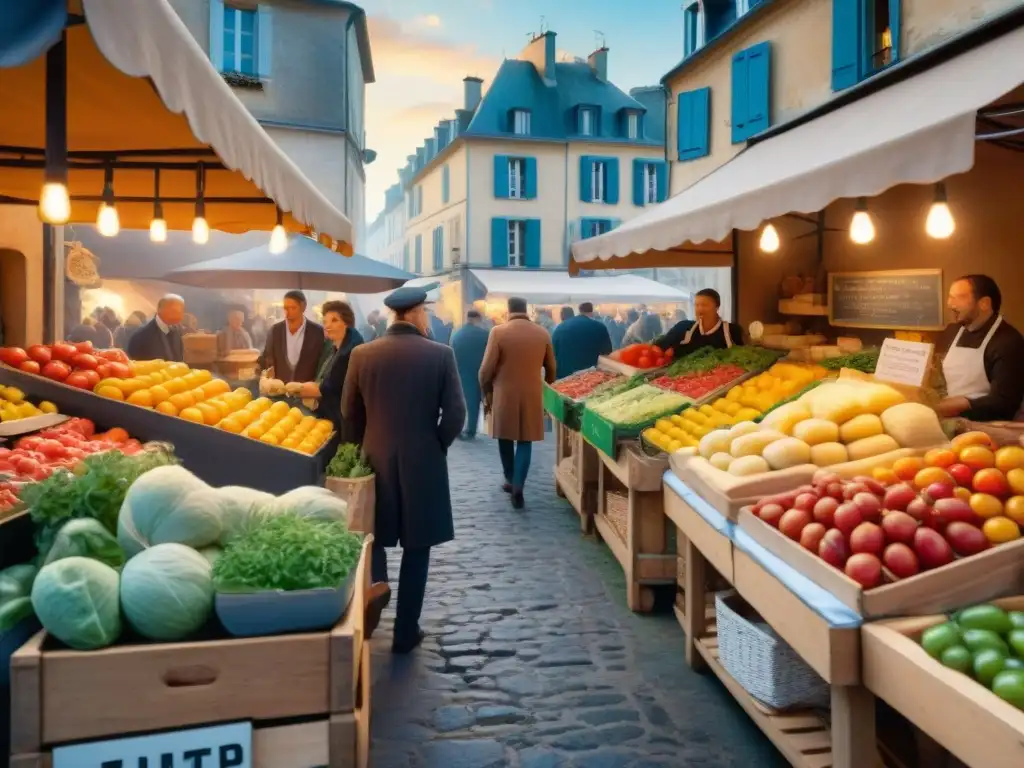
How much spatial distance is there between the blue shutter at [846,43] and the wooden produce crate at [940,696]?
1054cm

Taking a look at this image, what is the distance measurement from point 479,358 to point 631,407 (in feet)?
19.6

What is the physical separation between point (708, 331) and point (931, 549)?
5202 millimetres

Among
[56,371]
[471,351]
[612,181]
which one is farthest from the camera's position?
[612,181]

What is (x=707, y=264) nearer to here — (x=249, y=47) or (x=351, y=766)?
(x=351, y=766)

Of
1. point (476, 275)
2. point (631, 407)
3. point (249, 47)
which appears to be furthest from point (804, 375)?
point (476, 275)

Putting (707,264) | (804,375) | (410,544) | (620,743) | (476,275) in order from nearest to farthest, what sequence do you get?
(620,743) → (410,544) → (804,375) → (707,264) → (476,275)

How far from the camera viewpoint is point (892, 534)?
2.89 metres

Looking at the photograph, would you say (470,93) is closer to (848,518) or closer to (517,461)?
(517,461)

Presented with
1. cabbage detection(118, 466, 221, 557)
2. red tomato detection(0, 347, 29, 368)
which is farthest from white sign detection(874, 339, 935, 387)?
red tomato detection(0, 347, 29, 368)

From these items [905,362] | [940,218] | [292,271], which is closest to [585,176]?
[292,271]

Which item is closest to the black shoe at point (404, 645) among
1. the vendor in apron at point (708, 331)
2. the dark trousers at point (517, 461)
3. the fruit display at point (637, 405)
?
the fruit display at point (637, 405)

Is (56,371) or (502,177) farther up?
(502,177)

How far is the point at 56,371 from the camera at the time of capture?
4816 mm

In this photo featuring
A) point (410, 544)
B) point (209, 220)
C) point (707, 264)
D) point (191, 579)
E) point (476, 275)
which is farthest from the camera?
point (476, 275)
